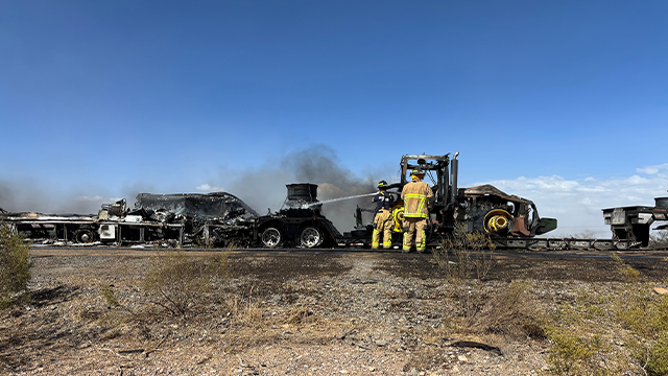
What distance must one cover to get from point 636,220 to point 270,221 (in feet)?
39.7

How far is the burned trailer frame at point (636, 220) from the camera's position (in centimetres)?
1321

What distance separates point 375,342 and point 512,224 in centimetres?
1018

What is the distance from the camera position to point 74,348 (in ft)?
12.6

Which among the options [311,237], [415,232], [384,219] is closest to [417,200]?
[415,232]

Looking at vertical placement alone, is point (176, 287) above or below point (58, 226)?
below

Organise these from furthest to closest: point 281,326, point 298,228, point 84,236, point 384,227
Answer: point 84,236
point 298,228
point 384,227
point 281,326

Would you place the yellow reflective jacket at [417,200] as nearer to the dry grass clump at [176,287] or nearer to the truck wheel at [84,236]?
the dry grass clump at [176,287]

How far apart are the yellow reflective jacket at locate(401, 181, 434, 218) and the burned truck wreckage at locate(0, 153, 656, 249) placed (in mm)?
1684

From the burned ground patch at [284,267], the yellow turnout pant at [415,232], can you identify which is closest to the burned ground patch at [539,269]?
the burned ground patch at [284,267]

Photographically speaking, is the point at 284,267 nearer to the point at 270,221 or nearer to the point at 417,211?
the point at 417,211

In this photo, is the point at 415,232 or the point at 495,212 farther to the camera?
the point at 495,212

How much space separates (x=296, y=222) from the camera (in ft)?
44.1

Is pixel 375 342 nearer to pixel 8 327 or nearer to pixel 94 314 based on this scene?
pixel 94 314

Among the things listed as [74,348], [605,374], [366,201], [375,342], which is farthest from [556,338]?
[366,201]
